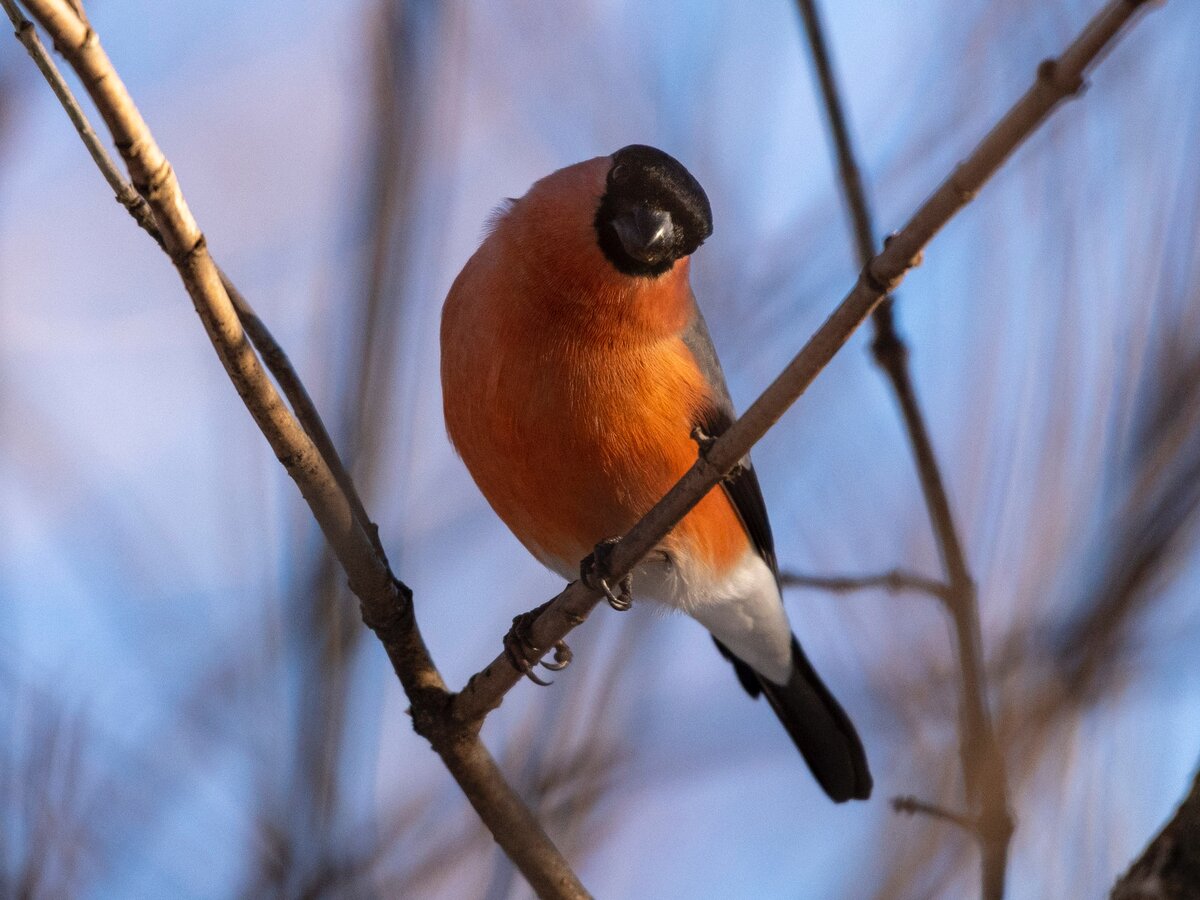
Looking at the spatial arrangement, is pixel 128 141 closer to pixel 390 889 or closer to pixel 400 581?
pixel 400 581

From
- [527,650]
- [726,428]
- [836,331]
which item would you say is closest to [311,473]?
[527,650]

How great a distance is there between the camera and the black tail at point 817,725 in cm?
442

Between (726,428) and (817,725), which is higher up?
(726,428)

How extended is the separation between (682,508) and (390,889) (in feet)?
3.78

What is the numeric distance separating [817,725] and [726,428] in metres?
1.48

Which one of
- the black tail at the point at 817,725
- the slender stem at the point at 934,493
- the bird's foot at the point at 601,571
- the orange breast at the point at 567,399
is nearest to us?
the slender stem at the point at 934,493

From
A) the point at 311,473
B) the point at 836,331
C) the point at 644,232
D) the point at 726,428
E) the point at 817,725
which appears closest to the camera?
the point at 836,331

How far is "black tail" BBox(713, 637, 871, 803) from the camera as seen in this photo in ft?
14.5

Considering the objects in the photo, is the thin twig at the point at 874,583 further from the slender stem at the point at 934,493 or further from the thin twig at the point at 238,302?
the thin twig at the point at 238,302

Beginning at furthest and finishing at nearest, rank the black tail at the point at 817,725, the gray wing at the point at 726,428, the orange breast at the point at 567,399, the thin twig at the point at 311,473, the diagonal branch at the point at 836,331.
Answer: the black tail at the point at 817,725
the gray wing at the point at 726,428
the orange breast at the point at 567,399
the thin twig at the point at 311,473
the diagonal branch at the point at 836,331

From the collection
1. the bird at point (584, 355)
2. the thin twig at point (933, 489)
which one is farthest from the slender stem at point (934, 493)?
the bird at point (584, 355)

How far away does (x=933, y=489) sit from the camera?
8.91 ft

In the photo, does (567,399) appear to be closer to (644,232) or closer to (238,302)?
(644,232)

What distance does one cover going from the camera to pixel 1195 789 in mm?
1883
